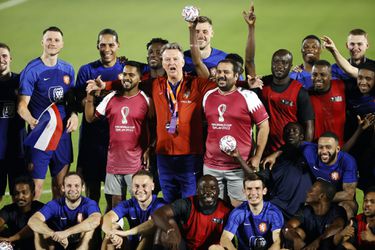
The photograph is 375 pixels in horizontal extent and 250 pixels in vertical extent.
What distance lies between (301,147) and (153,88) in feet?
5.82

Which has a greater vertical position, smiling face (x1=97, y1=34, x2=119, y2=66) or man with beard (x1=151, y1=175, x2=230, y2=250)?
smiling face (x1=97, y1=34, x2=119, y2=66)

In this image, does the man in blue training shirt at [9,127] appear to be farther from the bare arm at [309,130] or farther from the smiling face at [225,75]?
the bare arm at [309,130]

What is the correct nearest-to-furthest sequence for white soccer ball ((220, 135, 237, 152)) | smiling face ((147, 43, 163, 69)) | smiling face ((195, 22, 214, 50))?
white soccer ball ((220, 135, 237, 152)) < smiling face ((147, 43, 163, 69)) < smiling face ((195, 22, 214, 50))

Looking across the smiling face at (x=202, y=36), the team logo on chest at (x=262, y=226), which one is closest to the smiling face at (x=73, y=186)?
the team logo on chest at (x=262, y=226)

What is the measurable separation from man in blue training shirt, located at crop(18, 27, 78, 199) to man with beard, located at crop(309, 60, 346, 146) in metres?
2.83

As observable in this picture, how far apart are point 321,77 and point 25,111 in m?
3.46

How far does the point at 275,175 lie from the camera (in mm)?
11164

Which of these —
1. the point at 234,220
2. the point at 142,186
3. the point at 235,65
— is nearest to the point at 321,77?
the point at 235,65

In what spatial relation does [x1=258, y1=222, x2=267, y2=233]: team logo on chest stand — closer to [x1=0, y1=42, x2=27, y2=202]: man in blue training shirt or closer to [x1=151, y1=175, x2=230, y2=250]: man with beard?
[x1=151, y1=175, x2=230, y2=250]: man with beard

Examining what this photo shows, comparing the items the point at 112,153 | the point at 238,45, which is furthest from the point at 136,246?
the point at 238,45

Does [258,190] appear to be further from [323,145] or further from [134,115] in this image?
[134,115]

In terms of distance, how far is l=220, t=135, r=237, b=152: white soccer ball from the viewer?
10562 millimetres

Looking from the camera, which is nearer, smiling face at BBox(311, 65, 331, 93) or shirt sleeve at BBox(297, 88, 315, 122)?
shirt sleeve at BBox(297, 88, 315, 122)

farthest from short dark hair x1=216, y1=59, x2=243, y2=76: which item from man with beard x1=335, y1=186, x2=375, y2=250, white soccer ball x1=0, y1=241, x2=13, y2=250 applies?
white soccer ball x1=0, y1=241, x2=13, y2=250
